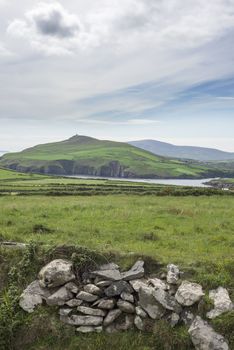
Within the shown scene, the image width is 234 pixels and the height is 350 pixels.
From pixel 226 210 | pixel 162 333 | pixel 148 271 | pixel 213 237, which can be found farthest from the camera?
pixel 226 210

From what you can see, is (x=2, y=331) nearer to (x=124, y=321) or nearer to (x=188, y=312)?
(x=124, y=321)

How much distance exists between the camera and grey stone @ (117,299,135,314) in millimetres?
14055

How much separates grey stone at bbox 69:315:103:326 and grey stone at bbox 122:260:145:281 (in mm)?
1805

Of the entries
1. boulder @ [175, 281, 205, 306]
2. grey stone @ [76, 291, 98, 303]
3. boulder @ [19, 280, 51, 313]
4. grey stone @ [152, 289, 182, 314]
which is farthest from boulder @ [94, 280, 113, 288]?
boulder @ [175, 281, 205, 306]

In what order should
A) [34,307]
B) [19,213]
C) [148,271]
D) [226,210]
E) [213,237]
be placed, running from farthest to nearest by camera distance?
[226,210]
[19,213]
[213,237]
[148,271]
[34,307]

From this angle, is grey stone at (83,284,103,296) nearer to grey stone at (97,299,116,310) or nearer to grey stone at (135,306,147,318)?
grey stone at (97,299,116,310)

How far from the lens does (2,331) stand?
13609mm

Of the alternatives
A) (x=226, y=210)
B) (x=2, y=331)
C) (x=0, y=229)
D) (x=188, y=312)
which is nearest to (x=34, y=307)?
(x=2, y=331)

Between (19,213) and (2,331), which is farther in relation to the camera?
(19,213)

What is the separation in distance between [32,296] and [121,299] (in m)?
3.45

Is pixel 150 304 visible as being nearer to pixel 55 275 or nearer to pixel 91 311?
pixel 91 311

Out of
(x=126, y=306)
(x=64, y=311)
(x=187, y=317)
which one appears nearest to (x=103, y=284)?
(x=126, y=306)

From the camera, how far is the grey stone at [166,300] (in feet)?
44.8

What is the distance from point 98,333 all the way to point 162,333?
7.57 feet
